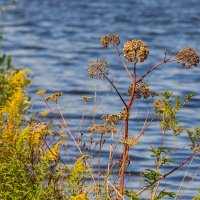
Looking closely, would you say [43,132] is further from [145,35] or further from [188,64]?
[145,35]

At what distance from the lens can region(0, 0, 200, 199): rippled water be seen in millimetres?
14352

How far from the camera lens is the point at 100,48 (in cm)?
2498

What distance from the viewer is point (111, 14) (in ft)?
111

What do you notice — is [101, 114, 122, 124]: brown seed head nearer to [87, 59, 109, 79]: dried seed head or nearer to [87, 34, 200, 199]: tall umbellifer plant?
[87, 34, 200, 199]: tall umbellifer plant

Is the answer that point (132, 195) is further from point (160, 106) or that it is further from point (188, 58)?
point (188, 58)

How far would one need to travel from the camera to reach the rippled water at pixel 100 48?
14352 mm

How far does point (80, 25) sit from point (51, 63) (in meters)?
8.28

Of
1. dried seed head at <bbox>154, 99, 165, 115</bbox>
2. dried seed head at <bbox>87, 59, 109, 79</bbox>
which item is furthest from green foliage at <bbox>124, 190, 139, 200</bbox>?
dried seed head at <bbox>87, 59, 109, 79</bbox>

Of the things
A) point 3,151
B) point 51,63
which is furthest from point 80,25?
point 3,151

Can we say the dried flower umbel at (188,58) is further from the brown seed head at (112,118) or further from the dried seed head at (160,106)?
the brown seed head at (112,118)

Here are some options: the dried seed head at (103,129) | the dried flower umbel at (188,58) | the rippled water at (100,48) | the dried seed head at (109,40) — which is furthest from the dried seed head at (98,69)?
the rippled water at (100,48)

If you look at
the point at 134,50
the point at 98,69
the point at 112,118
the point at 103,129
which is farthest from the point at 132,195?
the point at 134,50

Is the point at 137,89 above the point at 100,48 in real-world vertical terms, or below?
above

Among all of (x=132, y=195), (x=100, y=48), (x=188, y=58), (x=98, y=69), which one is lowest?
(x=100, y=48)
